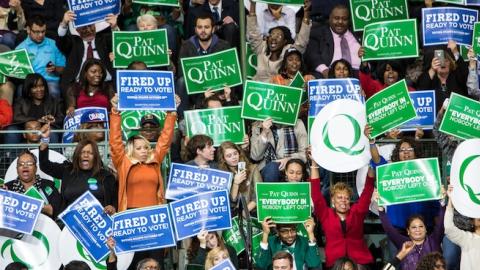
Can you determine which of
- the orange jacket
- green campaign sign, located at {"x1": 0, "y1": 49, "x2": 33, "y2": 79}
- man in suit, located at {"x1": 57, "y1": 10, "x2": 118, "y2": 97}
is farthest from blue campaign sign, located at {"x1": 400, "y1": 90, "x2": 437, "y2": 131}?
green campaign sign, located at {"x1": 0, "y1": 49, "x2": 33, "y2": 79}

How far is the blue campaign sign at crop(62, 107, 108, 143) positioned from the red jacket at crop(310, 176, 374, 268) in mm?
2717

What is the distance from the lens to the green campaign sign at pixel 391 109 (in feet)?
62.7

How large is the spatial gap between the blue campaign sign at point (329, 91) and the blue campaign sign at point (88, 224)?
2832 mm

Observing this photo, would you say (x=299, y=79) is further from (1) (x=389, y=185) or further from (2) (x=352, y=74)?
(1) (x=389, y=185)

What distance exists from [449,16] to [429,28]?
0.84ft

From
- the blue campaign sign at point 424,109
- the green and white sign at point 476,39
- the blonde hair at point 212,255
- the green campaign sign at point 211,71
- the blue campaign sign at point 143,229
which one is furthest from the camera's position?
the green campaign sign at point 211,71

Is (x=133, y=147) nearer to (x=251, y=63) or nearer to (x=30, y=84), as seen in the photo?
(x=30, y=84)

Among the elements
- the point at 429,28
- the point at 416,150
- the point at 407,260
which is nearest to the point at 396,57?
the point at 429,28

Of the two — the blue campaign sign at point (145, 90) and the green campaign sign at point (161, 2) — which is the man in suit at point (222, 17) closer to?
the green campaign sign at point (161, 2)

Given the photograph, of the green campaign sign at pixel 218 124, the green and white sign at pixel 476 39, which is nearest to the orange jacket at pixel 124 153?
the green campaign sign at pixel 218 124

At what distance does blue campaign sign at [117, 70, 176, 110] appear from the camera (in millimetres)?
19500

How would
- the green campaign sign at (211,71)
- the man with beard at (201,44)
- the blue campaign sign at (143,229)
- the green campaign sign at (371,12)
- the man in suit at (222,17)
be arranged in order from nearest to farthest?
the blue campaign sign at (143,229) → the green campaign sign at (211,71) → the man with beard at (201,44) → the green campaign sign at (371,12) → the man in suit at (222,17)

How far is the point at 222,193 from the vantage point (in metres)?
18.5

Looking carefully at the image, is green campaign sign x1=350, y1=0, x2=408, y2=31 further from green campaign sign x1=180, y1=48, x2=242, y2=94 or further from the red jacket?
the red jacket
